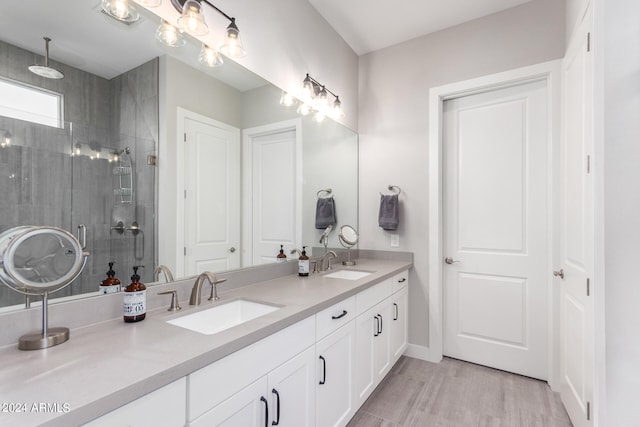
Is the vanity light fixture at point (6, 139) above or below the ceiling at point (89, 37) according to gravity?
below

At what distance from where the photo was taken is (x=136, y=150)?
1271mm

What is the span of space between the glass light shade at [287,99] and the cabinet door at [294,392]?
1.55 meters

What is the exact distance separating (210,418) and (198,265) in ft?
2.56

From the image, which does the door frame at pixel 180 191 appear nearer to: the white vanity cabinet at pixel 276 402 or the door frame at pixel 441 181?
the white vanity cabinet at pixel 276 402

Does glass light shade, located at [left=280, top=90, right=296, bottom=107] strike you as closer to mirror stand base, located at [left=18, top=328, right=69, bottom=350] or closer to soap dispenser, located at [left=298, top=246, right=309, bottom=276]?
soap dispenser, located at [left=298, top=246, right=309, bottom=276]

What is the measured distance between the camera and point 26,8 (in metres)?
0.99

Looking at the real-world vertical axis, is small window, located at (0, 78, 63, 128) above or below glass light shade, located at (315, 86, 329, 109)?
below

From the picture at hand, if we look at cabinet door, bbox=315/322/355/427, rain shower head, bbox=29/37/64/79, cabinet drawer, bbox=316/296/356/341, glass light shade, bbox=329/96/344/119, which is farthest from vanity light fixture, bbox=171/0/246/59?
cabinet door, bbox=315/322/355/427

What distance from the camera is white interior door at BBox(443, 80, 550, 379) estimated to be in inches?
91.1

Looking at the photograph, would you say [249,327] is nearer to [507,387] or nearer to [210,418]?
[210,418]

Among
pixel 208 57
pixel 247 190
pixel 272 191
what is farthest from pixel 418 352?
pixel 208 57

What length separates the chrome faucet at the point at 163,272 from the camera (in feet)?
4.42

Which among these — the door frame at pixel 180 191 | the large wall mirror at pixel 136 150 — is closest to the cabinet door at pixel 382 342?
the large wall mirror at pixel 136 150

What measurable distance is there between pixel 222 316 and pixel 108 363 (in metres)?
0.64
